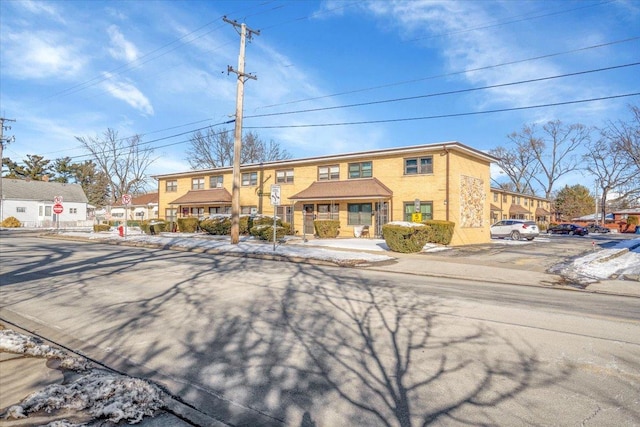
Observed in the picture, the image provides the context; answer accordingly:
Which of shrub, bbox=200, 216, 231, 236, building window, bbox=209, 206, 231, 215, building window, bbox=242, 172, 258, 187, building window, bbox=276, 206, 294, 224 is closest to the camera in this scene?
shrub, bbox=200, 216, 231, 236

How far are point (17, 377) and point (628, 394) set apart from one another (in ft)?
19.7

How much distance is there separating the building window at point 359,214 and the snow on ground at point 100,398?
22.7m

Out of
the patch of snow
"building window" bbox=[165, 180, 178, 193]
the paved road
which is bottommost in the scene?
the paved road

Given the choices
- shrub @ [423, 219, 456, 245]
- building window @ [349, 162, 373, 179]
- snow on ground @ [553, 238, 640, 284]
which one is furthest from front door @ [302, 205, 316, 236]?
snow on ground @ [553, 238, 640, 284]

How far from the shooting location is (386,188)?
25047 millimetres

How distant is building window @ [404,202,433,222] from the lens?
77.2 ft

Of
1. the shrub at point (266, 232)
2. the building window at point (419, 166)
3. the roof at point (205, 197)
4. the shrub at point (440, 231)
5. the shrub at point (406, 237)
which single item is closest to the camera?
the shrub at point (406, 237)

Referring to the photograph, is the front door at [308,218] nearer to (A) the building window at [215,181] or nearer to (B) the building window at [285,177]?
(B) the building window at [285,177]

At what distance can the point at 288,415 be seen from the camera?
10.6ft

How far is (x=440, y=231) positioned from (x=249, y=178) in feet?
57.7

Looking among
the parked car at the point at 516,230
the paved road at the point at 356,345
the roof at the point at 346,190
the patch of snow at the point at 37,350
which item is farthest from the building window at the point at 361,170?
the patch of snow at the point at 37,350

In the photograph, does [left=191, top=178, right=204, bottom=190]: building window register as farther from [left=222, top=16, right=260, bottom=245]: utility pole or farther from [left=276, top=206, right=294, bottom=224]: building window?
[left=222, top=16, right=260, bottom=245]: utility pole

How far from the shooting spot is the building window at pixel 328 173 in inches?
1104

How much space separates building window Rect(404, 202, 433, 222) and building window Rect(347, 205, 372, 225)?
2611 mm
